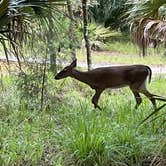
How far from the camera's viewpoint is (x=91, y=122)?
4.53 metres

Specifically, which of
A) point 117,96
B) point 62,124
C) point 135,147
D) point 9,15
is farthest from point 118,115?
point 117,96

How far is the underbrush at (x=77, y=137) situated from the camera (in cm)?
412

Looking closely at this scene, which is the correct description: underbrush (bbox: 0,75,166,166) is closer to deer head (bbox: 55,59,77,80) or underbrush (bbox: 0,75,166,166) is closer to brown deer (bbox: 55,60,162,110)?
brown deer (bbox: 55,60,162,110)

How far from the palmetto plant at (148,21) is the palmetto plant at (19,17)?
137cm

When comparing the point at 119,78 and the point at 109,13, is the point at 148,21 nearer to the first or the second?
the point at 119,78

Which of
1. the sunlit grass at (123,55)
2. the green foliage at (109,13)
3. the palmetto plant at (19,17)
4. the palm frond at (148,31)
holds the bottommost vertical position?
the sunlit grass at (123,55)

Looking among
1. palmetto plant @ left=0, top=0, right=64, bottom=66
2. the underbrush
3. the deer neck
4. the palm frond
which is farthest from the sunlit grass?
palmetto plant @ left=0, top=0, right=64, bottom=66

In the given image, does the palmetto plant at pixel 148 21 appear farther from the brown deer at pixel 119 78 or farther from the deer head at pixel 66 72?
the deer head at pixel 66 72

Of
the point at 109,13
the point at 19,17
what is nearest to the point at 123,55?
the point at 109,13

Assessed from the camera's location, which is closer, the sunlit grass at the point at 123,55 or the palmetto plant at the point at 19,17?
the palmetto plant at the point at 19,17

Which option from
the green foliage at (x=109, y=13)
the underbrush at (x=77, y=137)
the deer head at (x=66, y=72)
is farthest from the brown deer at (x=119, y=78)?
the green foliage at (x=109, y=13)

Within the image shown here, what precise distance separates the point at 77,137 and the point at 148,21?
6.97 feet

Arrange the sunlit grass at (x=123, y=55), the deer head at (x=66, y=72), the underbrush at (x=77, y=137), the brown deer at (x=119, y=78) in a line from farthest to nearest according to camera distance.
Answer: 1. the sunlit grass at (x=123, y=55)
2. the deer head at (x=66, y=72)
3. the brown deer at (x=119, y=78)
4. the underbrush at (x=77, y=137)

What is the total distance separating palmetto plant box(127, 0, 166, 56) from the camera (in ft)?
18.4
